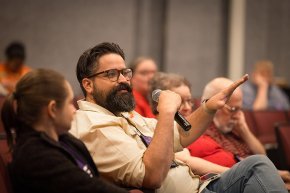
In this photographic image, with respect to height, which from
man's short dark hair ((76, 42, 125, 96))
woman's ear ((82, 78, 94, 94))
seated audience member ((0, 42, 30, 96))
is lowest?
seated audience member ((0, 42, 30, 96))

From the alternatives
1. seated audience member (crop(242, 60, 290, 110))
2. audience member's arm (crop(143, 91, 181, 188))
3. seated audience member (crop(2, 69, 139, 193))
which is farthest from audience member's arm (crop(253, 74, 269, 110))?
seated audience member (crop(2, 69, 139, 193))

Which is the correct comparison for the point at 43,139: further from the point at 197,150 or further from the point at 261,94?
the point at 261,94

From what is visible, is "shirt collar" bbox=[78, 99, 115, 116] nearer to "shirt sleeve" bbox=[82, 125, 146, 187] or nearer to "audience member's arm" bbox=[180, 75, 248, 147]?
"shirt sleeve" bbox=[82, 125, 146, 187]

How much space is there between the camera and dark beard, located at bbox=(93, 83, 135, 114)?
1.92 m

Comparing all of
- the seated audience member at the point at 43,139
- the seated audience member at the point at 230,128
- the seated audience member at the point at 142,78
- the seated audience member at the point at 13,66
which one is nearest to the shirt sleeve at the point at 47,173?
the seated audience member at the point at 43,139

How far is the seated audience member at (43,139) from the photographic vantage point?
1.37 meters

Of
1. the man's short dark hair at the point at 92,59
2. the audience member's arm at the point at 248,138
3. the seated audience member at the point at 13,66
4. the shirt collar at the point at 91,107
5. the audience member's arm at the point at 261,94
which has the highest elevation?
the man's short dark hair at the point at 92,59

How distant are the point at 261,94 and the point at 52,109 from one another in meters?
3.98

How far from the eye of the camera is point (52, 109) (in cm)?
144

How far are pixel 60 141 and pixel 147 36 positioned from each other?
4.41 metres

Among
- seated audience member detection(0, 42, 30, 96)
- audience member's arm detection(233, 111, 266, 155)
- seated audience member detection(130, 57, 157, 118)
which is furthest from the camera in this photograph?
seated audience member detection(0, 42, 30, 96)

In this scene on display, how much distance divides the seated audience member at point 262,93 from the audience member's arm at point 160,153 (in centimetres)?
321

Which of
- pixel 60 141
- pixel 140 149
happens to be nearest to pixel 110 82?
pixel 140 149

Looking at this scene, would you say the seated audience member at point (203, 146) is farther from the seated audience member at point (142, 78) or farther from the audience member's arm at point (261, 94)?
the audience member's arm at point (261, 94)
